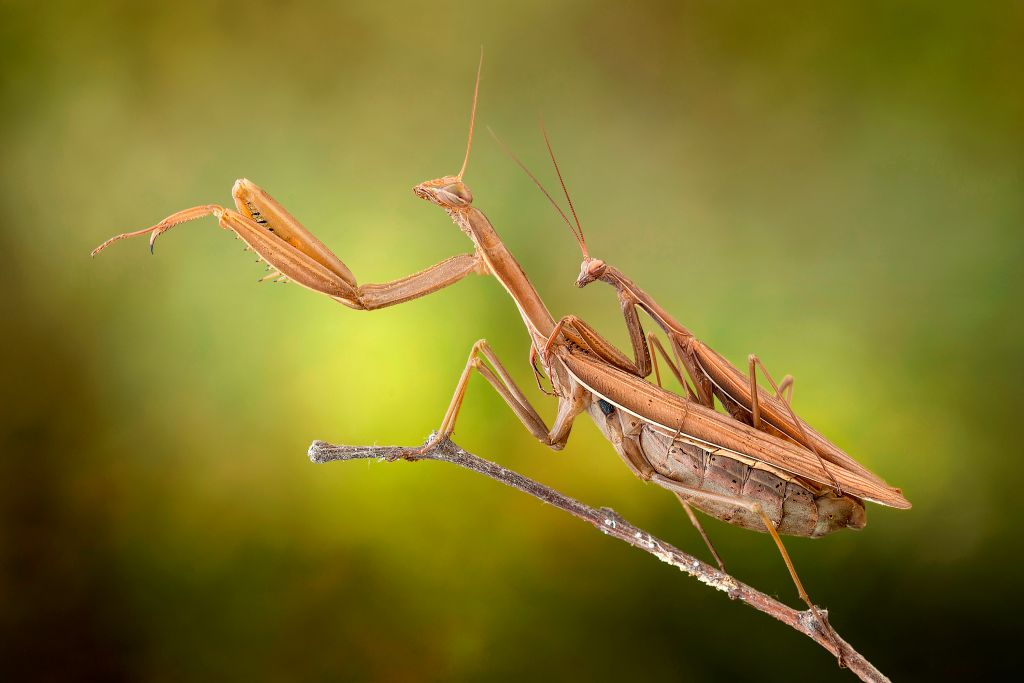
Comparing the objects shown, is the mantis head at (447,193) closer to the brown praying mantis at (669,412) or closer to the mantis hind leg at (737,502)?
the brown praying mantis at (669,412)

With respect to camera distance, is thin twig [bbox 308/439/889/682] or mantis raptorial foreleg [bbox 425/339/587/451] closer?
thin twig [bbox 308/439/889/682]

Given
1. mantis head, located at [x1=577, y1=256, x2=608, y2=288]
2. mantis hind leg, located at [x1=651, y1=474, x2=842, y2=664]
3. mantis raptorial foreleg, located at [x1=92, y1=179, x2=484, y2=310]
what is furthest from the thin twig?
mantis head, located at [x1=577, y1=256, x2=608, y2=288]

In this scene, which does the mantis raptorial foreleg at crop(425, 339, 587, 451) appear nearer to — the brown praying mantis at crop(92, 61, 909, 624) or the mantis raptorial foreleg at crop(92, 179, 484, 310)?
the brown praying mantis at crop(92, 61, 909, 624)

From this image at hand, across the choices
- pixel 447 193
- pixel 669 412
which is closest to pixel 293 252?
pixel 447 193

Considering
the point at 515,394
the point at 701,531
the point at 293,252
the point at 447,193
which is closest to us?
the point at 293,252

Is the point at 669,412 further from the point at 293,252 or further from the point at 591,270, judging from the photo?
the point at 293,252

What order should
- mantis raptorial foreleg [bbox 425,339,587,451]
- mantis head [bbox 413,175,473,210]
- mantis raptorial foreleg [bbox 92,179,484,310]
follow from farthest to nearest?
1. mantis raptorial foreleg [bbox 425,339,587,451]
2. mantis head [bbox 413,175,473,210]
3. mantis raptorial foreleg [bbox 92,179,484,310]

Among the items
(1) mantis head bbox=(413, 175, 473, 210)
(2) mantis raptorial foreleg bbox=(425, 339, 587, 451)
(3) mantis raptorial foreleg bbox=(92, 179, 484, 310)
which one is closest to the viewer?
(3) mantis raptorial foreleg bbox=(92, 179, 484, 310)

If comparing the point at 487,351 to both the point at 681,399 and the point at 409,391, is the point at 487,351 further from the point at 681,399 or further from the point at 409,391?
the point at 409,391

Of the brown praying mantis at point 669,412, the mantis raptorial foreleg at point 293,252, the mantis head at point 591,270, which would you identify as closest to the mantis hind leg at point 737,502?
the brown praying mantis at point 669,412
